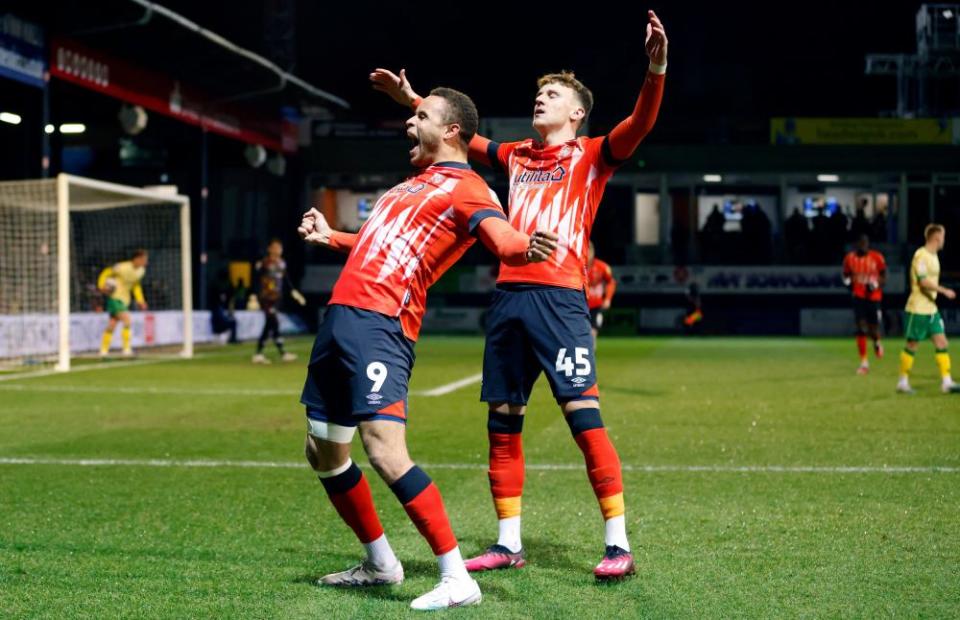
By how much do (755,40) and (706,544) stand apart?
4369 cm

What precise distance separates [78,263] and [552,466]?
58.0 ft

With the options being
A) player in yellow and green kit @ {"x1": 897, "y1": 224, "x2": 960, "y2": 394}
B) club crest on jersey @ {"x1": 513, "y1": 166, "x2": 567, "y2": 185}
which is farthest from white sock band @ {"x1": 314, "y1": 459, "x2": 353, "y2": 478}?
player in yellow and green kit @ {"x1": 897, "y1": 224, "x2": 960, "y2": 394}

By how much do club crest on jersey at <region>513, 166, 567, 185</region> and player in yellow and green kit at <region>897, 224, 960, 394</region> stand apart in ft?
29.7

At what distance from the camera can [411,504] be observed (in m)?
4.12

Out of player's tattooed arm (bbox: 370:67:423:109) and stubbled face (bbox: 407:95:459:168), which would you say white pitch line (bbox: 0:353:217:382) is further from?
stubbled face (bbox: 407:95:459:168)

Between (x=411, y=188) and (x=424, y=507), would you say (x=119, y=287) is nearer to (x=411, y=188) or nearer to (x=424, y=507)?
(x=411, y=188)

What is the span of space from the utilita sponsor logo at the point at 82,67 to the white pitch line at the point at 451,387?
9.67 m

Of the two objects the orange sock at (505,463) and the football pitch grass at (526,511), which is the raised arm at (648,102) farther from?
the football pitch grass at (526,511)

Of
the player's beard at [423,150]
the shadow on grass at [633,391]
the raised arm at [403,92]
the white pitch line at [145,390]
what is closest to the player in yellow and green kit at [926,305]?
the shadow on grass at [633,391]

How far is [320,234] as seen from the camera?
4.64 metres

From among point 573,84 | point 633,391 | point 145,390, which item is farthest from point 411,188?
point 145,390

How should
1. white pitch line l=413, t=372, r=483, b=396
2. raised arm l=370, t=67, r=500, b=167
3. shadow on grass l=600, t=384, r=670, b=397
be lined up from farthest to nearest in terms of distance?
white pitch line l=413, t=372, r=483, b=396 < shadow on grass l=600, t=384, r=670, b=397 < raised arm l=370, t=67, r=500, b=167

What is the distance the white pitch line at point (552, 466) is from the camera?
752cm

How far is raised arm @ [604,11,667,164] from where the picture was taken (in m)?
4.48
